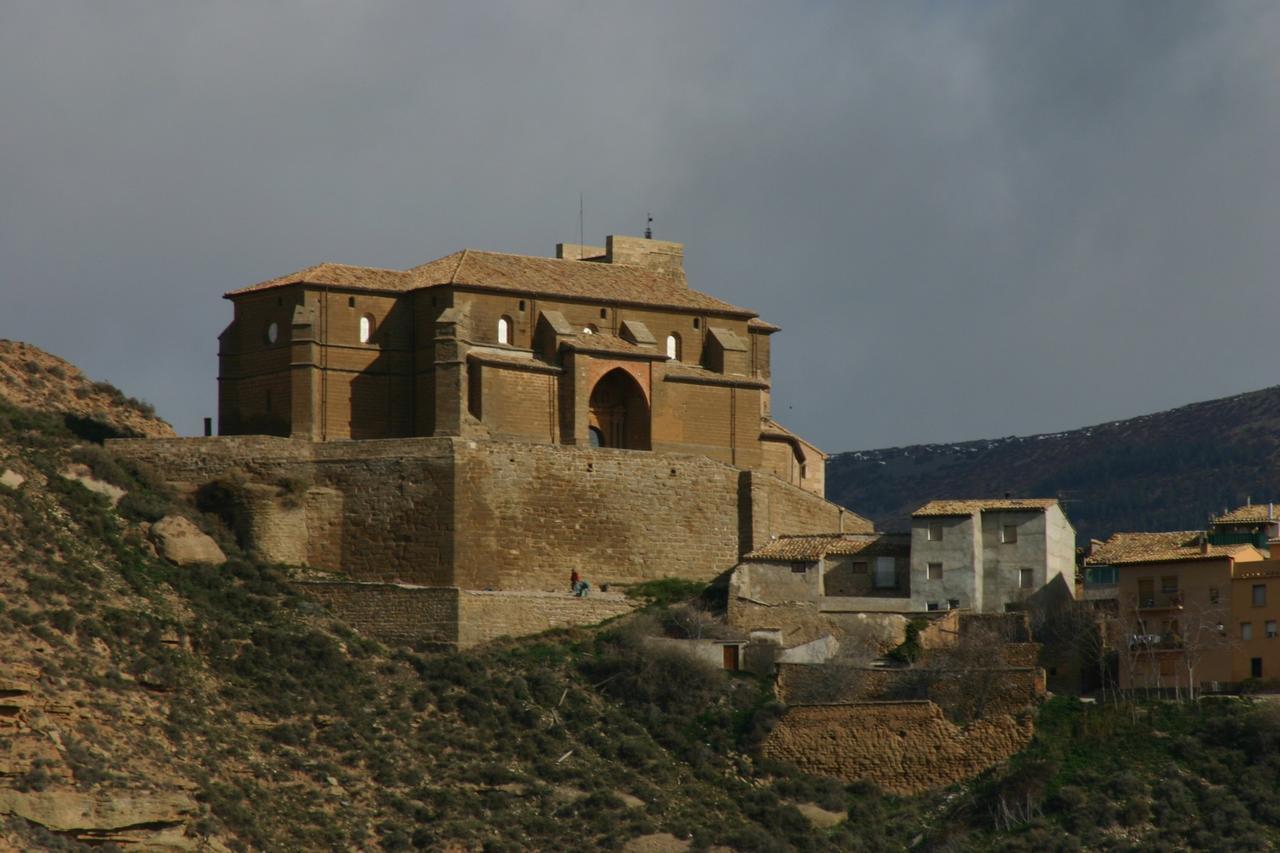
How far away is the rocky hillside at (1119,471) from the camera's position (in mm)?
105562

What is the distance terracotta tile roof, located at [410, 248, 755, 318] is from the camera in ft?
231

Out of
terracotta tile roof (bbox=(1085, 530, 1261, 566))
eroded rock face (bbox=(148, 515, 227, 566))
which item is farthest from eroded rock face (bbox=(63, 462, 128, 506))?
terracotta tile roof (bbox=(1085, 530, 1261, 566))

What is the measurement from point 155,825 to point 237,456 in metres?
14.7

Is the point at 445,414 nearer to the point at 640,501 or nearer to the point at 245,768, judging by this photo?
the point at 640,501

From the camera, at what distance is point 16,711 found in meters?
53.7

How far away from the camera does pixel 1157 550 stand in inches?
2584

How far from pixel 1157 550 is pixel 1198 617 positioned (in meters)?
3.01

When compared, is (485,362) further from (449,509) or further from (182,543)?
(182,543)

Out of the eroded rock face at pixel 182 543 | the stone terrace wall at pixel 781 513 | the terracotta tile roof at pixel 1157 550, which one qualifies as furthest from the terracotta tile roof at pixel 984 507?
the eroded rock face at pixel 182 543

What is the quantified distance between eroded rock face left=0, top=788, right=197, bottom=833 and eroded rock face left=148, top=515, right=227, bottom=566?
10.2m

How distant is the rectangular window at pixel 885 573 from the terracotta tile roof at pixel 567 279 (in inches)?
362

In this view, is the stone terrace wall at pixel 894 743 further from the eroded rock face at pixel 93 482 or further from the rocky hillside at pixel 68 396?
the rocky hillside at pixel 68 396

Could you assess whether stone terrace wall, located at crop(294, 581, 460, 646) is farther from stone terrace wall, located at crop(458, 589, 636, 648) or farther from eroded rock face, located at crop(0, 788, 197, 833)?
eroded rock face, located at crop(0, 788, 197, 833)

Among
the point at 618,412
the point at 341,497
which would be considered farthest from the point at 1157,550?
the point at 341,497
